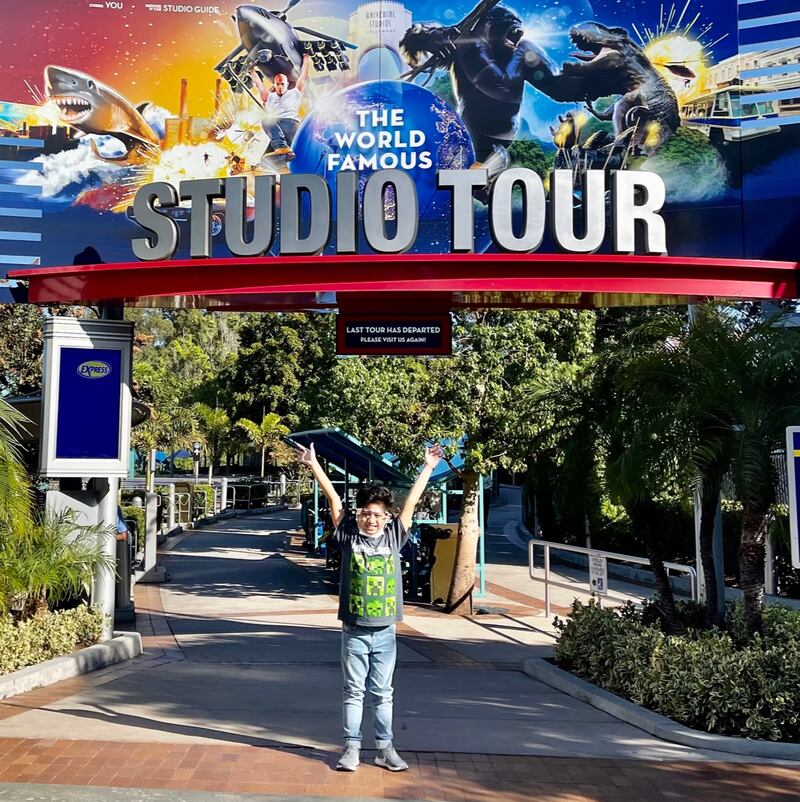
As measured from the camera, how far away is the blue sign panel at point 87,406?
9.52 metres

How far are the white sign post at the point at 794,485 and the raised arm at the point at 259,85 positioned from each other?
22.3m

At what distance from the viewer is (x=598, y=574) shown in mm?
11359

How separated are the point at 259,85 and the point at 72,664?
2072 centimetres

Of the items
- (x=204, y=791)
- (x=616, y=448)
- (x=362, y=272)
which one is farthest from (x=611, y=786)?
(x=362, y=272)

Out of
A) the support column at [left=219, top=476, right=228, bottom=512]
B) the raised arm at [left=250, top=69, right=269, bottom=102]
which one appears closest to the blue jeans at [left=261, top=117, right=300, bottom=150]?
the raised arm at [left=250, top=69, right=269, bottom=102]

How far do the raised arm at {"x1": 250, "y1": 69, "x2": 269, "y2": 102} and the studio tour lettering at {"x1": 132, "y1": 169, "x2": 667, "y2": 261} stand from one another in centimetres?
1635

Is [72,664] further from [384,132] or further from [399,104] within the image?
[399,104]

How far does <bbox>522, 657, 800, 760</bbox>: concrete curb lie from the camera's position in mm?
6184

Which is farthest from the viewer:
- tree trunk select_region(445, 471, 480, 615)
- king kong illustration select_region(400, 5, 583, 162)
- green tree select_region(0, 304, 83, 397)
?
green tree select_region(0, 304, 83, 397)

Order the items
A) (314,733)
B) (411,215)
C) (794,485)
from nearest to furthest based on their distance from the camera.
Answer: (794,485), (314,733), (411,215)

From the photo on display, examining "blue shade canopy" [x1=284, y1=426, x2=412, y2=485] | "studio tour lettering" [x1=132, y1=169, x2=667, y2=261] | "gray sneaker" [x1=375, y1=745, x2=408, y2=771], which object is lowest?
"gray sneaker" [x1=375, y1=745, x2=408, y2=771]

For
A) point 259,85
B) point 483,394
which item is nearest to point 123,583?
point 483,394

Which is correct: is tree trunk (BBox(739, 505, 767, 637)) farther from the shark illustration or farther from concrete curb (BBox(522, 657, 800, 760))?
the shark illustration

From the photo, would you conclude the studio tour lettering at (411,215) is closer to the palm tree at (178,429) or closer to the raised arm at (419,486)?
the raised arm at (419,486)
